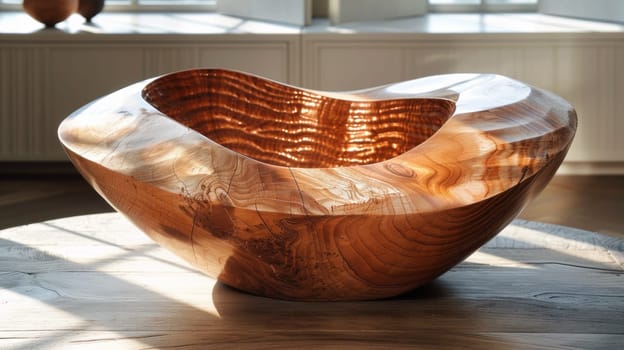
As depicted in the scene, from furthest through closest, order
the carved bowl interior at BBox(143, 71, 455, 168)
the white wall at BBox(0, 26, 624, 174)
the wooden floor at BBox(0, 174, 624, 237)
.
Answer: the white wall at BBox(0, 26, 624, 174), the wooden floor at BBox(0, 174, 624, 237), the carved bowl interior at BBox(143, 71, 455, 168)

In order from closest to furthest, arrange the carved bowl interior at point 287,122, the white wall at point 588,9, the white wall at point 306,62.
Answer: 1. the carved bowl interior at point 287,122
2. the white wall at point 306,62
3. the white wall at point 588,9

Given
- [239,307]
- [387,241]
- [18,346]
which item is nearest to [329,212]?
[387,241]

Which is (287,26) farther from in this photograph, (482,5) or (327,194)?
(327,194)

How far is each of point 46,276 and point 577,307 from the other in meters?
0.68

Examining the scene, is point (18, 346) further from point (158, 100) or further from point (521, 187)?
point (521, 187)

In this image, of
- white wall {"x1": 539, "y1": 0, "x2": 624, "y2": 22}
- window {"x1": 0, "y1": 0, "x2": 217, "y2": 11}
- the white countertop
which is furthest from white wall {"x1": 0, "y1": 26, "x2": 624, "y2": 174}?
window {"x1": 0, "y1": 0, "x2": 217, "y2": 11}

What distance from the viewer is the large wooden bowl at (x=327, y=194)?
98 centimetres

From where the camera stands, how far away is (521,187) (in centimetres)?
105

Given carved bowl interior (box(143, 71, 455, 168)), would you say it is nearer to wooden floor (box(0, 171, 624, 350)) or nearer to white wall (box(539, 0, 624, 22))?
wooden floor (box(0, 171, 624, 350))

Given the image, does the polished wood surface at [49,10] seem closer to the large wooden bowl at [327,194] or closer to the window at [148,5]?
the window at [148,5]

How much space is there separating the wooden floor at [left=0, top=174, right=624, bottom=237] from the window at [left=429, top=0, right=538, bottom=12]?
0.91 m

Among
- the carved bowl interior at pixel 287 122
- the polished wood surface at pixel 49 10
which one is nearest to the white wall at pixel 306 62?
the polished wood surface at pixel 49 10

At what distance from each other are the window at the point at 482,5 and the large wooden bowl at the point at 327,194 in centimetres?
292

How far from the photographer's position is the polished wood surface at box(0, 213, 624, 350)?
1.01 meters
